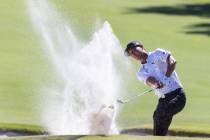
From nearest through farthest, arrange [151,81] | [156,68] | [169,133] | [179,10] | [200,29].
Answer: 1. [151,81]
2. [156,68]
3. [169,133]
4. [200,29]
5. [179,10]

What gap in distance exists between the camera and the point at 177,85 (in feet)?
39.4

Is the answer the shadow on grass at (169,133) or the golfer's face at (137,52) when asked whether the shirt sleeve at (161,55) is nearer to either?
the golfer's face at (137,52)

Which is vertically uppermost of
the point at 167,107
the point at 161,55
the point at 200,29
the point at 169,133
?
the point at 200,29

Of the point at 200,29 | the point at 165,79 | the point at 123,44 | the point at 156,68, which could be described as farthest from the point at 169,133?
the point at 200,29

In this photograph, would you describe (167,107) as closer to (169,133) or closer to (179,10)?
(169,133)

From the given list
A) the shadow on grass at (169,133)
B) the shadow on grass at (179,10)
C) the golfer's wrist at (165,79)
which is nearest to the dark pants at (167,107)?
the golfer's wrist at (165,79)

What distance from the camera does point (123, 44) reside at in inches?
1038

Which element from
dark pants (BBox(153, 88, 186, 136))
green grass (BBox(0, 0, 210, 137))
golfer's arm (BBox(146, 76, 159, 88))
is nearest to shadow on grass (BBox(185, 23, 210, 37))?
green grass (BBox(0, 0, 210, 137))

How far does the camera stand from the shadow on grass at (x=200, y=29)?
3070 centimetres

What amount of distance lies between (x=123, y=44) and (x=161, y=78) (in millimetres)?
14633

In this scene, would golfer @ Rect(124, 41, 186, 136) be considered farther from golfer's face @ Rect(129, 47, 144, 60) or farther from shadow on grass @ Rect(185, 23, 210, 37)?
shadow on grass @ Rect(185, 23, 210, 37)

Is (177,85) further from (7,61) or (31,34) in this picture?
(31,34)

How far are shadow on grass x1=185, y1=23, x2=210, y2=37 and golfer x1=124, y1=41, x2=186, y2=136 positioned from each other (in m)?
18.6

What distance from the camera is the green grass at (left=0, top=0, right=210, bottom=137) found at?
16.7m
